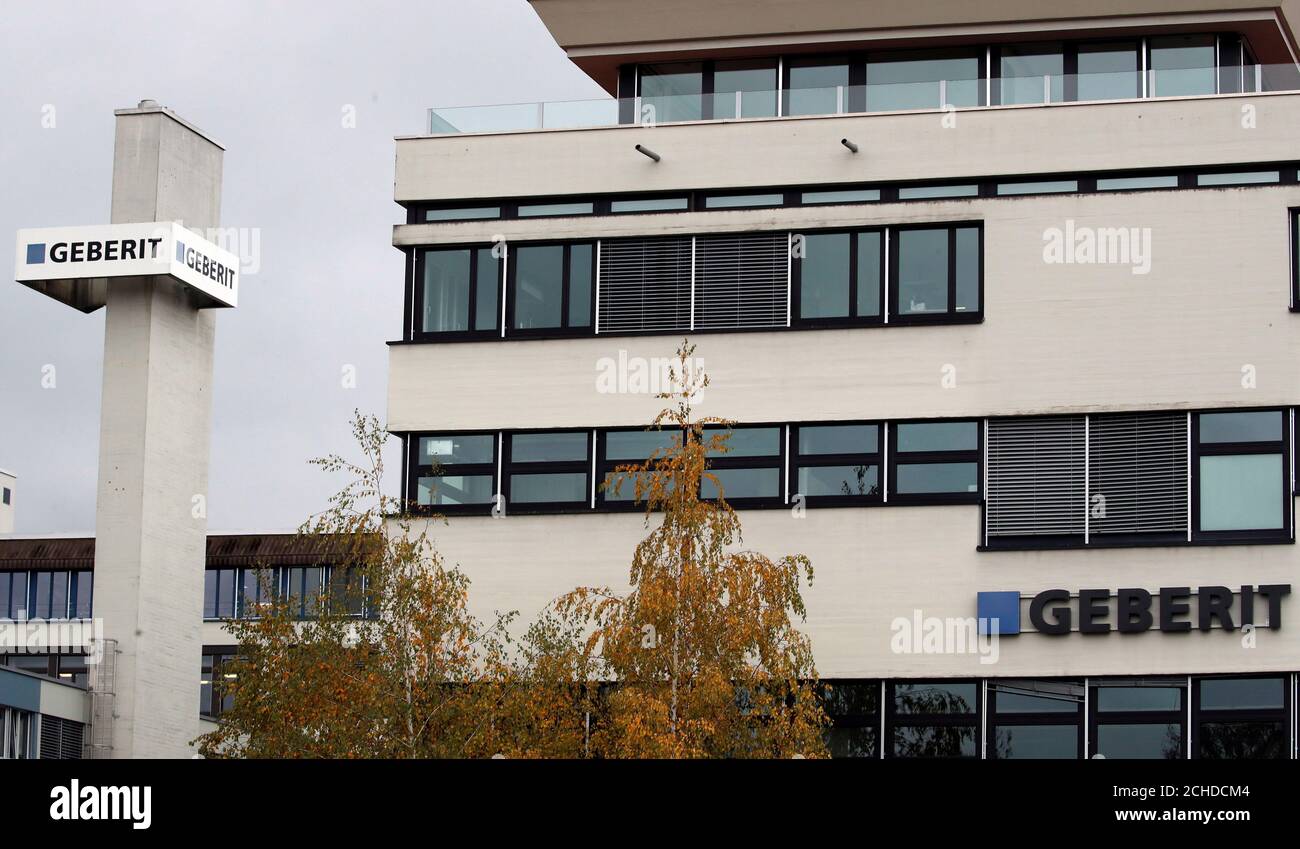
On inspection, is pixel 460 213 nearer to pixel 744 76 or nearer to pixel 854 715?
pixel 744 76

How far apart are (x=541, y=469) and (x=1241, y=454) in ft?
40.2

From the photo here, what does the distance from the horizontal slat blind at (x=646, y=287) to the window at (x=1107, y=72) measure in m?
7.68

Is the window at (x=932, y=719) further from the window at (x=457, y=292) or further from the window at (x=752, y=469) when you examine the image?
Result: the window at (x=457, y=292)

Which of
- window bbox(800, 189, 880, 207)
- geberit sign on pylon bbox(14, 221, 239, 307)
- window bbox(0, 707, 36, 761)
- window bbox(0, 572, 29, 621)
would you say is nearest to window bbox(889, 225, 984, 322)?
window bbox(800, 189, 880, 207)

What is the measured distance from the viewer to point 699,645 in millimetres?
31016

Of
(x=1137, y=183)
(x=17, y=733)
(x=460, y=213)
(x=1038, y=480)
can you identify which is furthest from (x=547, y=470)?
Result: (x=17, y=733)

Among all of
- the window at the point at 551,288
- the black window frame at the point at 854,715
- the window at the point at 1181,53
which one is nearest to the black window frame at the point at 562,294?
the window at the point at 551,288

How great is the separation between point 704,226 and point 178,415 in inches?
A: 556

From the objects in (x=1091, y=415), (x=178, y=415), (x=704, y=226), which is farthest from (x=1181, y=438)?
(x=178, y=415)

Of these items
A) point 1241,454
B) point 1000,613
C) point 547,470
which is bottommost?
point 1000,613

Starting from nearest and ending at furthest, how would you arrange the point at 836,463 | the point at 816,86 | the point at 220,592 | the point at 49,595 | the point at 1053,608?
the point at 1053,608, the point at 836,463, the point at 816,86, the point at 220,592, the point at 49,595

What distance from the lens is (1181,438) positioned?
1410 inches

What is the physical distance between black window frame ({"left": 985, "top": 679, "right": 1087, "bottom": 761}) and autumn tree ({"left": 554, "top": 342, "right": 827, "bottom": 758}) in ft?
14.4

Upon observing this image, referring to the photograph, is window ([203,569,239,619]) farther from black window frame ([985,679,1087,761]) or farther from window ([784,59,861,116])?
black window frame ([985,679,1087,761])
